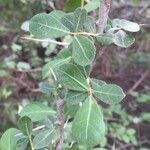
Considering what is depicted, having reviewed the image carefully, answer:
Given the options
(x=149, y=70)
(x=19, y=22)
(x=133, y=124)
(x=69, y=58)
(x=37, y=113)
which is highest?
(x=69, y=58)

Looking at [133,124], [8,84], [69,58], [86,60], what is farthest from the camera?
[133,124]

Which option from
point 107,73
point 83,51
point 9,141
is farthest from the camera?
point 107,73

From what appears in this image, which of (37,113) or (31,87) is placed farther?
(31,87)

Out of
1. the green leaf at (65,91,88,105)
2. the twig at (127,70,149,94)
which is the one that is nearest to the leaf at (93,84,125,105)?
the green leaf at (65,91,88,105)

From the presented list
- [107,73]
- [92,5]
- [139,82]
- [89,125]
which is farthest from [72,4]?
[139,82]

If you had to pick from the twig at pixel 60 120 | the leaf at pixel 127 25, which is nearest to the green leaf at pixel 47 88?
the twig at pixel 60 120

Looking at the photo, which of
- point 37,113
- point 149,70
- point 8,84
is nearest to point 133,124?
point 149,70

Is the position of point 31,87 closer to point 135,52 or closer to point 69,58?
point 135,52

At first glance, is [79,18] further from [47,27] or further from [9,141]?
[9,141]
